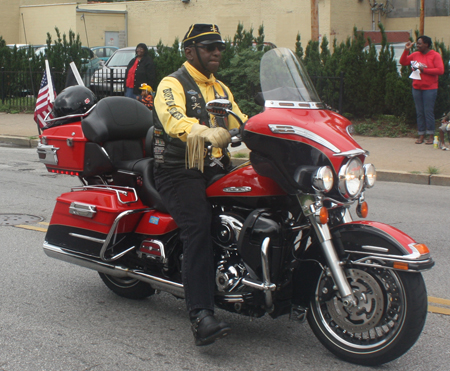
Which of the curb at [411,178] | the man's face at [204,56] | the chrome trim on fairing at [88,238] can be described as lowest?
the curb at [411,178]

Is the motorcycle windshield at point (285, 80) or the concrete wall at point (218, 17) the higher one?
the concrete wall at point (218, 17)

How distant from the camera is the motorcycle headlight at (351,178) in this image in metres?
3.22

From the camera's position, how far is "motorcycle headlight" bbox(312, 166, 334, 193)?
320 cm

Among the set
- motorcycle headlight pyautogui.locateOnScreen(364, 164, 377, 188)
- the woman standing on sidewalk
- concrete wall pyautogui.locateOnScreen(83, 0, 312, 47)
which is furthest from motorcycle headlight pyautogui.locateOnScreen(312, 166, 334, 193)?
concrete wall pyautogui.locateOnScreen(83, 0, 312, 47)

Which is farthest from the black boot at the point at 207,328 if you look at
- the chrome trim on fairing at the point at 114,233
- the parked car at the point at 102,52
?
the parked car at the point at 102,52

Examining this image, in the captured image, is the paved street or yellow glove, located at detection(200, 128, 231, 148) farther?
the paved street

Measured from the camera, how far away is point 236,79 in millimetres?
15812

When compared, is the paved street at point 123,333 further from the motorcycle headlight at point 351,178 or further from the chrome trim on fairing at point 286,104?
the chrome trim on fairing at point 286,104

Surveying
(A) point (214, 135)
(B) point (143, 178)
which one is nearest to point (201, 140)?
(A) point (214, 135)

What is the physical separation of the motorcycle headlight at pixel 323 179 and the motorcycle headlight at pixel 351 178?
0.17ft

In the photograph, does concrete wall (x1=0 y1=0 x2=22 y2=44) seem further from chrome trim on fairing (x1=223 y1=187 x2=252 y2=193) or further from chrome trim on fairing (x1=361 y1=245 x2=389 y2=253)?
chrome trim on fairing (x1=361 y1=245 x2=389 y2=253)

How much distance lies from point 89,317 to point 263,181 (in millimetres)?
1720

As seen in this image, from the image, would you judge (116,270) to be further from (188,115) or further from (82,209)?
(188,115)

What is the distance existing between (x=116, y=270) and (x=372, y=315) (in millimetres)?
1759
